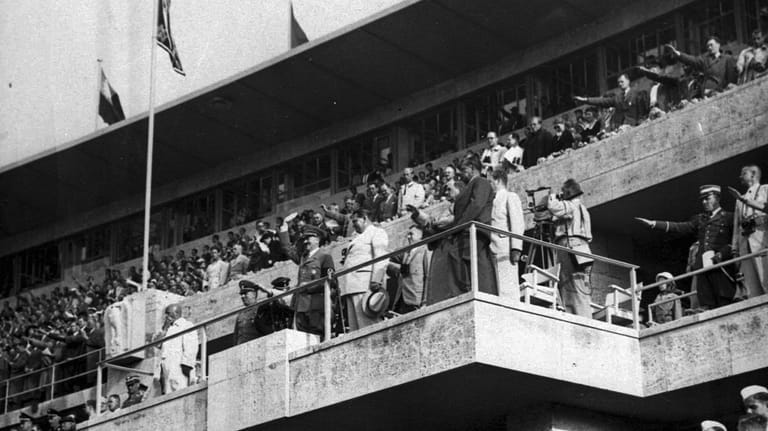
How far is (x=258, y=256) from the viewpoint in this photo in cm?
2608

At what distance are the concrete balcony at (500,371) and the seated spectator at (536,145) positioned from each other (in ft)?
20.6

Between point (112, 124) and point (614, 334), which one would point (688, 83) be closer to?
point (614, 334)

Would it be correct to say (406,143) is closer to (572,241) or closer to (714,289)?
(572,241)

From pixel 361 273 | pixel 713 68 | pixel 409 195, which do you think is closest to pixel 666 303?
pixel 361 273

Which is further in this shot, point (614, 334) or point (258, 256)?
point (258, 256)

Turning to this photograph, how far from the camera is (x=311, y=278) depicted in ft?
56.7

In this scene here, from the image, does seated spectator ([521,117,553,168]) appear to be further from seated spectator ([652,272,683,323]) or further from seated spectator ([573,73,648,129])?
seated spectator ([652,272,683,323])

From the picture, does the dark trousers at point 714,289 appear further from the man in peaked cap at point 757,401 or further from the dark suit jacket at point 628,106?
the dark suit jacket at point 628,106

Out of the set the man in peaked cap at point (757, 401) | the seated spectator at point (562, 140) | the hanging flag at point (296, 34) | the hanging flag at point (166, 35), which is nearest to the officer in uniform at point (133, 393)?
the seated spectator at point (562, 140)

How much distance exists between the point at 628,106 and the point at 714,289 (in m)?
6.42

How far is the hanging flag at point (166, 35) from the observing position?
31672 mm

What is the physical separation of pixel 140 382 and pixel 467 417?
19.8 ft

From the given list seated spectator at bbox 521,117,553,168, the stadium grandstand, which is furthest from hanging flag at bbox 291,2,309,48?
seated spectator at bbox 521,117,553,168

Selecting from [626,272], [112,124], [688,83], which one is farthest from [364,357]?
[112,124]
